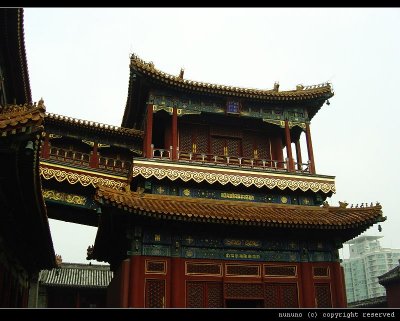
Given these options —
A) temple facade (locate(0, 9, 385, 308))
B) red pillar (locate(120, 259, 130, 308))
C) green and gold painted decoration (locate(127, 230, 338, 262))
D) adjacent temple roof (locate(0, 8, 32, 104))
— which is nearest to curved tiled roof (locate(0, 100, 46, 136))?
temple facade (locate(0, 9, 385, 308))

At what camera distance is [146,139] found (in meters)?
18.4

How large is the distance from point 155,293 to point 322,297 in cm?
642

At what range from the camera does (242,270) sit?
52.1 ft

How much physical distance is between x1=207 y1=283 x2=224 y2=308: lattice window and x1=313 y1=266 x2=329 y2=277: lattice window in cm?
389

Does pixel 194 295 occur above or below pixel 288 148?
below

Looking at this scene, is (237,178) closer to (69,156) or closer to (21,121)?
(69,156)

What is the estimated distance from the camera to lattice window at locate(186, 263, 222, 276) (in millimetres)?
15352

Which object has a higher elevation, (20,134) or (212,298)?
(20,134)

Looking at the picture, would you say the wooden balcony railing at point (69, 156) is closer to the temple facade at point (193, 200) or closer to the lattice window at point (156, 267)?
the temple facade at point (193, 200)

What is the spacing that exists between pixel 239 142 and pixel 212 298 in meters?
7.83

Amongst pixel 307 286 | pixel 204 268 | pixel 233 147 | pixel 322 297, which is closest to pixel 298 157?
pixel 233 147
